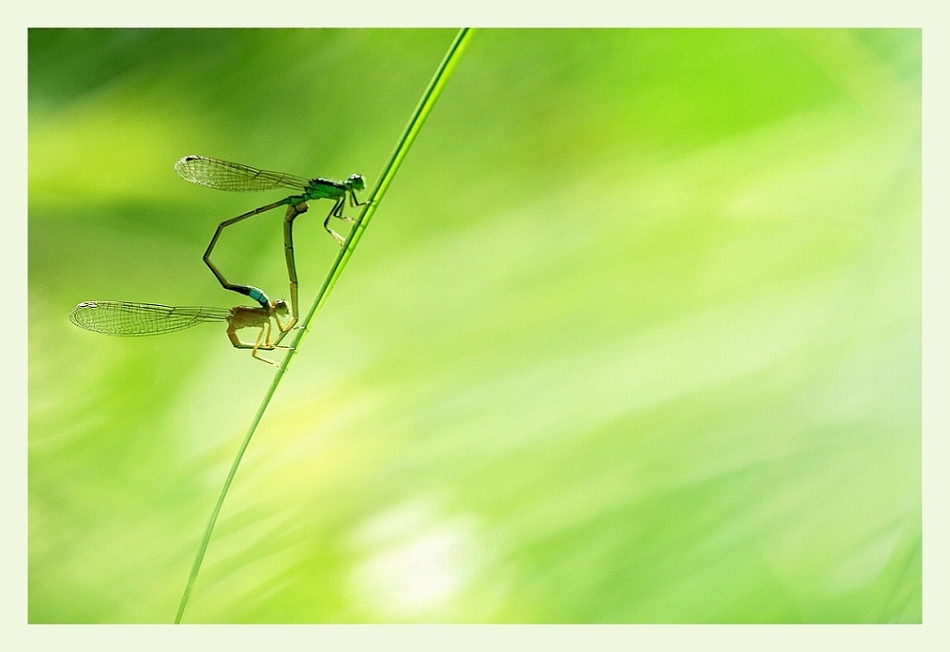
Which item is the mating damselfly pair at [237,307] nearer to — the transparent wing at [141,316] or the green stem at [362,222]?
the transparent wing at [141,316]

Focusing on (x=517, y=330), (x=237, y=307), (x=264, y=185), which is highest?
(x=264, y=185)

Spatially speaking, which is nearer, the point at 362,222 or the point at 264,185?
the point at 362,222

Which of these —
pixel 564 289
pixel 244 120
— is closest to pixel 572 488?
pixel 564 289

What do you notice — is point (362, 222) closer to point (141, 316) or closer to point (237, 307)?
point (237, 307)

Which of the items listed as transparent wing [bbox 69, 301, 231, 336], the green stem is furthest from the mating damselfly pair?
the green stem

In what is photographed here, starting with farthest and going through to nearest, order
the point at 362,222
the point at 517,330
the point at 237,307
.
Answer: the point at 517,330
the point at 237,307
the point at 362,222

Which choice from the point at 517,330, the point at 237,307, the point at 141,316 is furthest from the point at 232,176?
the point at 517,330

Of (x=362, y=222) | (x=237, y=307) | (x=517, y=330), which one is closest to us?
(x=362, y=222)

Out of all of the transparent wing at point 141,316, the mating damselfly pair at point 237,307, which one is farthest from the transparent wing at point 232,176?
the transparent wing at point 141,316
